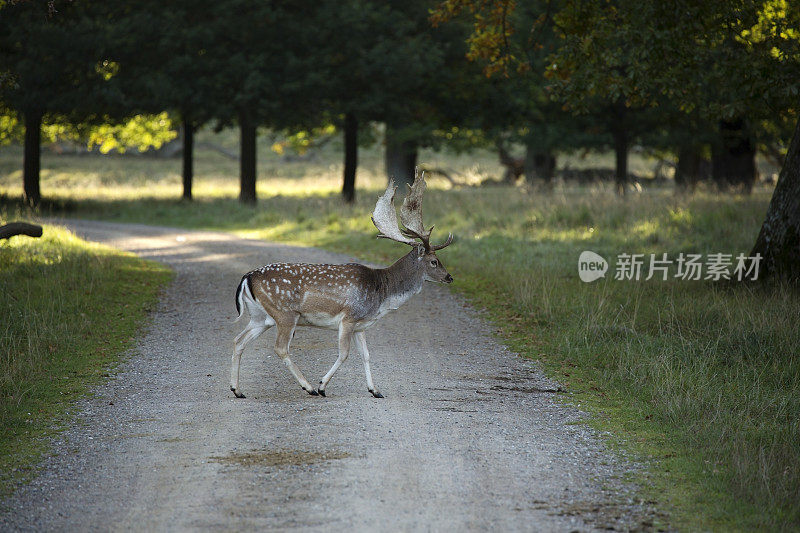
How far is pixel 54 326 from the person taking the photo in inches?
435

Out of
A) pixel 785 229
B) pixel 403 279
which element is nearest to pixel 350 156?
pixel 785 229

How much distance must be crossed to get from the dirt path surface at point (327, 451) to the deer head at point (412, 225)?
1182 millimetres

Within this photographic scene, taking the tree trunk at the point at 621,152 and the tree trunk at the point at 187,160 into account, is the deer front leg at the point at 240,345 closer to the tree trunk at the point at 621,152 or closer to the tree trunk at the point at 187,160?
the tree trunk at the point at 621,152

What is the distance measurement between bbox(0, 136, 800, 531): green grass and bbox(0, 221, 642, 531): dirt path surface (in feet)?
1.95

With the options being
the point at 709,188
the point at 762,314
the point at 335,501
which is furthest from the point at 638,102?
the point at 709,188

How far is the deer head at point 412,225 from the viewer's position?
911cm

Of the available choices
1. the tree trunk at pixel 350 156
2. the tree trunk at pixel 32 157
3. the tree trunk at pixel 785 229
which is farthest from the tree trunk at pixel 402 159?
the tree trunk at pixel 785 229

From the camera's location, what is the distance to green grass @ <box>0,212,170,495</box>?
25.0 feet

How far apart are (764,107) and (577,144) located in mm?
17626

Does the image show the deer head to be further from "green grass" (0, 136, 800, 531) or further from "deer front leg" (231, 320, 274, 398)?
"green grass" (0, 136, 800, 531)

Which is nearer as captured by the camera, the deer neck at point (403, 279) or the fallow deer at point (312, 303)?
the fallow deer at point (312, 303)

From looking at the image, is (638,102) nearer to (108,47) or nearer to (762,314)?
(762,314)

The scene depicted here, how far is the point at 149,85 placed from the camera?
27406 millimetres

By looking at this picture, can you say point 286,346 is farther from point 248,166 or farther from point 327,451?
point 248,166
